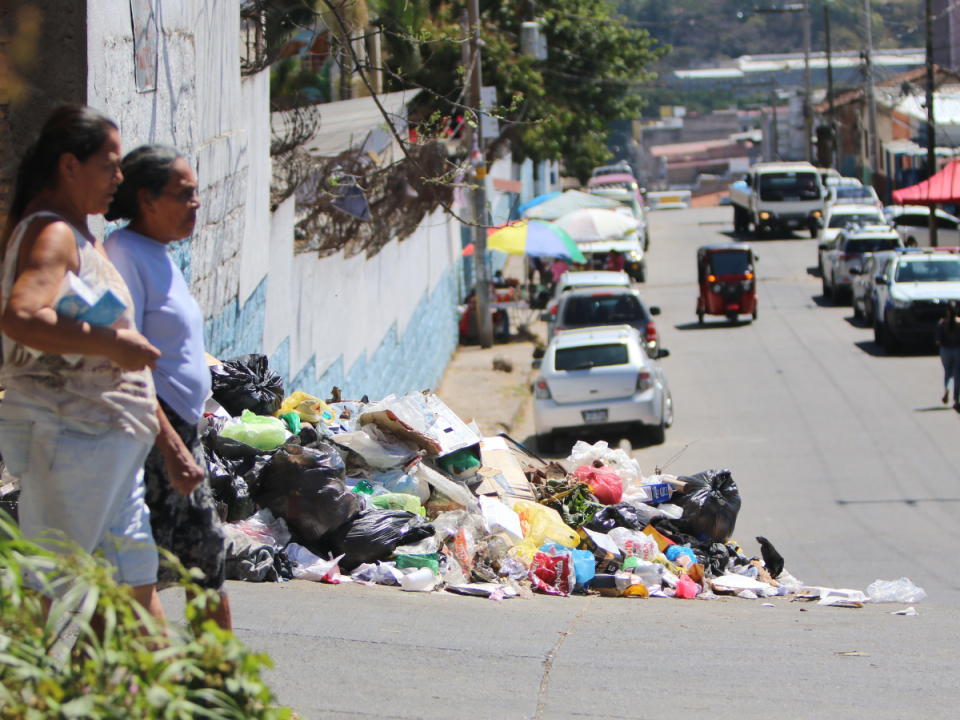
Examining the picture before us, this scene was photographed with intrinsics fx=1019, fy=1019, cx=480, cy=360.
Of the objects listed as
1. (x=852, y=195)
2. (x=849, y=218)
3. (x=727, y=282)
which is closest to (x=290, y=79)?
(x=727, y=282)

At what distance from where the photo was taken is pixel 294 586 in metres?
5.27

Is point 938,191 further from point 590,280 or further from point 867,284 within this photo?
point 590,280

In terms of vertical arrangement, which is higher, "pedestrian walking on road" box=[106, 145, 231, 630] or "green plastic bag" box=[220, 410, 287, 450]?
"pedestrian walking on road" box=[106, 145, 231, 630]

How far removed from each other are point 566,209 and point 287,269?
714 inches

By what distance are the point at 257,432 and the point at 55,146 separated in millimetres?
3291

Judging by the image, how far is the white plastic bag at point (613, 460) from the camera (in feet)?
27.1

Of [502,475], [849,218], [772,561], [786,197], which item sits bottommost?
[772,561]

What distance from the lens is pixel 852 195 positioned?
38500 millimetres

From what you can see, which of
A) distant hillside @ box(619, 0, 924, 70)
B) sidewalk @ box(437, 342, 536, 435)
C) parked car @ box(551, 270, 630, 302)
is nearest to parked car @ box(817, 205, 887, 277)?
parked car @ box(551, 270, 630, 302)

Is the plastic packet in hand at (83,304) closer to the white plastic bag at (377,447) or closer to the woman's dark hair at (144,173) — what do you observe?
the woman's dark hair at (144,173)

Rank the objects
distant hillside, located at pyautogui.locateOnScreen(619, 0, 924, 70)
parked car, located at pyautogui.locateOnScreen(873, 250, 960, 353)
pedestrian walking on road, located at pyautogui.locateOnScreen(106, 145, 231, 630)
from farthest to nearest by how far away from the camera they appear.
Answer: distant hillside, located at pyautogui.locateOnScreen(619, 0, 924, 70), parked car, located at pyautogui.locateOnScreen(873, 250, 960, 353), pedestrian walking on road, located at pyautogui.locateOnScreen(106, 145, 231, 630)

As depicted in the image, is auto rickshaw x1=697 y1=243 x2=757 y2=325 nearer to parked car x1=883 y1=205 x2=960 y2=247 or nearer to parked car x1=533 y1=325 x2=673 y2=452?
parked car x1=883 y1=205 x2=960 y2=247

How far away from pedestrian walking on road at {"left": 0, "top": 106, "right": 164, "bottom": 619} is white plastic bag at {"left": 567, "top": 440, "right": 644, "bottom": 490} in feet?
18.7

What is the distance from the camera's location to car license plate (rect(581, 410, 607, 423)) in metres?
13.2
